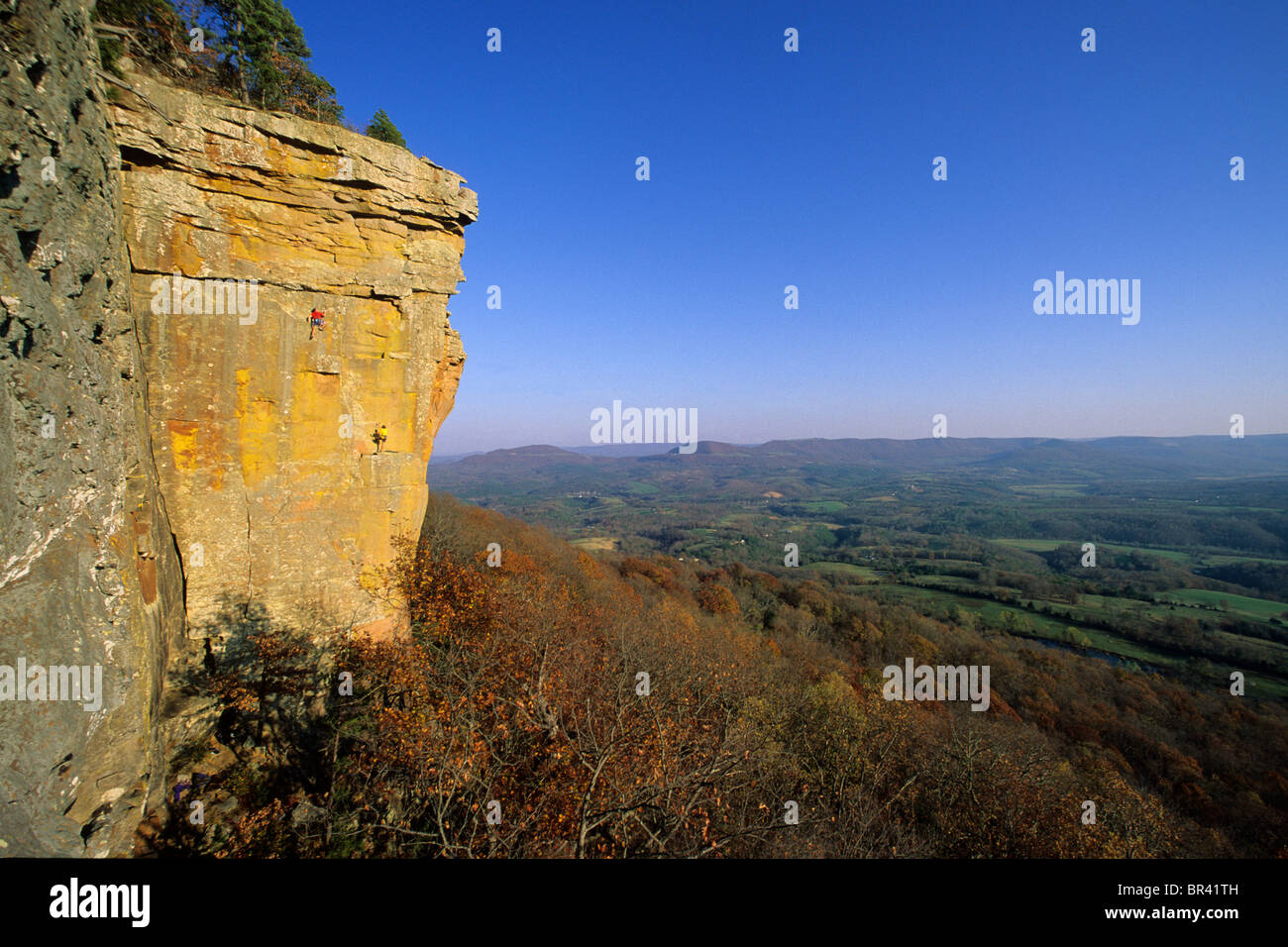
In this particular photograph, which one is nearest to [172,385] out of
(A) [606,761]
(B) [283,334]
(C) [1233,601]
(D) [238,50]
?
(B) [283,334]

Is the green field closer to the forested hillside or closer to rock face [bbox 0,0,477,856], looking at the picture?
the forested hillside

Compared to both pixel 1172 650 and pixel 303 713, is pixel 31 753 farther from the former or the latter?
pixel 1172 650

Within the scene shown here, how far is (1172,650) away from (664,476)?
5836 inches

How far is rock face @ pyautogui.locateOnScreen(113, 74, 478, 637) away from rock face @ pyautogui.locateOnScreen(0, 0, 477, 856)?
0.04 metres

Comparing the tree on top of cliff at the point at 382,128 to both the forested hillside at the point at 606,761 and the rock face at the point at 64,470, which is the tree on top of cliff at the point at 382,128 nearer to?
the rock face at the point at 64,470

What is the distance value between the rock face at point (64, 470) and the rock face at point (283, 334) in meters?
1.60

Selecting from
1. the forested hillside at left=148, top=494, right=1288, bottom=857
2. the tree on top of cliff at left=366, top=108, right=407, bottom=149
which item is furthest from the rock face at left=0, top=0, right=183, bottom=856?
the tree on top of cliff at left=366, top=108, right=407, bottom=149

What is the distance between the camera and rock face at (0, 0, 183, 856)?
170 inches

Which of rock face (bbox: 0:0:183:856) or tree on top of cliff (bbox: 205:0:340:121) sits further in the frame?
tree on top of cliff (bbox: 205:0:340:121)

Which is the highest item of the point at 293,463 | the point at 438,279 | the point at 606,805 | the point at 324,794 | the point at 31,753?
the point at 438,279

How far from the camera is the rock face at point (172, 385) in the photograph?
14.7 feet
